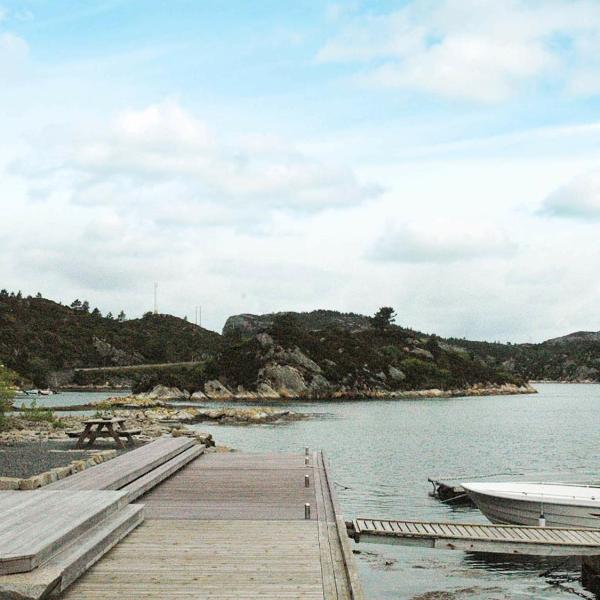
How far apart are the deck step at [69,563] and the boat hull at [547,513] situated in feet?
37.4

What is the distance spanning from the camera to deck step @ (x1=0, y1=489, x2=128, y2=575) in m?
8.19

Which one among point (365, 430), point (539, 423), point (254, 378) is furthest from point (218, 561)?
point (254, 378)

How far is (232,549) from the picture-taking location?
1116cm

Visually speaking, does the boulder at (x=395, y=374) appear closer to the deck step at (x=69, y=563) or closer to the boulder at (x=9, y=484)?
the boulder at (x=9, y=484)

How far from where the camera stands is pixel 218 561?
34.2 ft

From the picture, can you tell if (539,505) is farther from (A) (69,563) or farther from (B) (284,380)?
(B) (284,380)

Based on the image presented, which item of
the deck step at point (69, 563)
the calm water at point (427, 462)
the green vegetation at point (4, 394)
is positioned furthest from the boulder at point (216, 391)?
the deck step at point (69, 563)

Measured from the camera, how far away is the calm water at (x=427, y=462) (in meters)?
17.0

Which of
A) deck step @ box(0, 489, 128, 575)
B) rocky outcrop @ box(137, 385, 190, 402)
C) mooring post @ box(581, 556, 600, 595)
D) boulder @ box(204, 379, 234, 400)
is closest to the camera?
deck step @ box(0, 489, 128, 575)

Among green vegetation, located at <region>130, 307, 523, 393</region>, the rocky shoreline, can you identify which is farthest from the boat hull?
green vegetation, located at <region>130, 307, 523, 393</region>

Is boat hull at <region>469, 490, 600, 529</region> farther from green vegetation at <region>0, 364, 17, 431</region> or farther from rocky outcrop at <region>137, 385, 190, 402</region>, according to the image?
rocky outcrop at <region>137, 385, 190, 402</region>

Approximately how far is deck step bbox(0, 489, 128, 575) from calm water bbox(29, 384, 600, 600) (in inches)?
269

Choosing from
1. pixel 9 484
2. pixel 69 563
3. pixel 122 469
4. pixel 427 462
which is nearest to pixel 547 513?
pixel 122 469

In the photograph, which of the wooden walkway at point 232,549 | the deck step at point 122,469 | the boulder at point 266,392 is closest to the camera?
the wooden walkway at point 232,549
